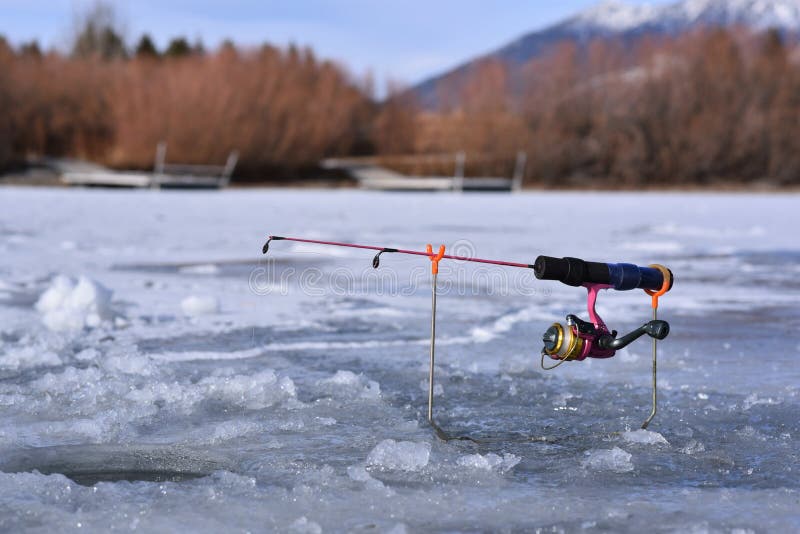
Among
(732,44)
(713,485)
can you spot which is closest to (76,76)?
(732,44)

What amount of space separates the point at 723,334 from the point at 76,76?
29.0 m

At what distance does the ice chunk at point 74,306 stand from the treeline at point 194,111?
21474mm

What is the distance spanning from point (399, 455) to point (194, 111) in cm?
2503

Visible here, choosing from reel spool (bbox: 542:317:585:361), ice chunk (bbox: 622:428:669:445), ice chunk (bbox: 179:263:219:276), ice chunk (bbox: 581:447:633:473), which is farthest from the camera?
ice chunk (bbox: 179:263:219:276)

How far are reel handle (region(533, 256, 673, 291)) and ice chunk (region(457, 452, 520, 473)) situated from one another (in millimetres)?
561

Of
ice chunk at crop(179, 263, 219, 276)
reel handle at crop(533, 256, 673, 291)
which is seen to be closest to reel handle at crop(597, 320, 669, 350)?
reel handle at crop(533, 256, 673, 291)

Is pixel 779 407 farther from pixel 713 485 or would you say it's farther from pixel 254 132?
pixel 254 132

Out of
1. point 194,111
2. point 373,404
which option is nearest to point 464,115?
point 194,111

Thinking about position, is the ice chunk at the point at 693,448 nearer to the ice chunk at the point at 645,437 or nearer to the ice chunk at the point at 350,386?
the ice chunk at the point at 645,437

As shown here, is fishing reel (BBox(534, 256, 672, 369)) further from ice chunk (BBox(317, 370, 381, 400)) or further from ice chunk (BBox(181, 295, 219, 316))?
ice chunk (BBox(181, 295, 219, 316))

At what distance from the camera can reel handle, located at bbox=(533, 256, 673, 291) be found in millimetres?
2803

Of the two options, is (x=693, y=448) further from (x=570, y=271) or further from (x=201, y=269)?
(x=201, y=269)

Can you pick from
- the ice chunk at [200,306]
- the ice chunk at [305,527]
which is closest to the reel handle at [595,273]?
the ice chunk at [305,527]

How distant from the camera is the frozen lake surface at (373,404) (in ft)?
8.43
